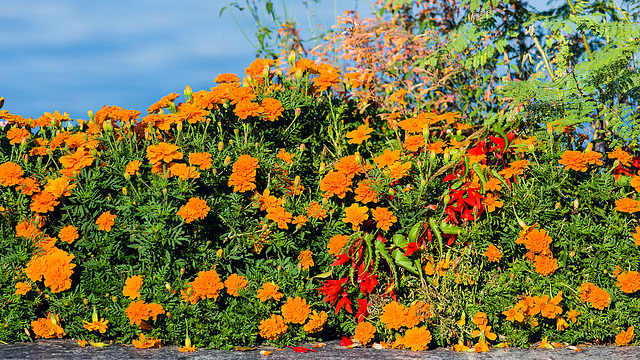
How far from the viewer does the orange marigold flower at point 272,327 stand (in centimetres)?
300

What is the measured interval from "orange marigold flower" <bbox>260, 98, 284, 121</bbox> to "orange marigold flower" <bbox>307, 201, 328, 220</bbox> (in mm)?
597

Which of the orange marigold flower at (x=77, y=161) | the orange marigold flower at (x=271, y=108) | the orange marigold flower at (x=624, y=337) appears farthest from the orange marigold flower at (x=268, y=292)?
the orange marigold flower at (x=624, y=337)

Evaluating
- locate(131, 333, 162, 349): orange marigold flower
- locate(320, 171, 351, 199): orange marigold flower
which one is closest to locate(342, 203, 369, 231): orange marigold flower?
locate(320, 171, 351, 199): orange marigold flower

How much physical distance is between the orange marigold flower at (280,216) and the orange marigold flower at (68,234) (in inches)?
46.8

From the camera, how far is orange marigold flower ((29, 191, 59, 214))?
10.4ft

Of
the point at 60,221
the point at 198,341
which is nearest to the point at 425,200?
the point at 198,341

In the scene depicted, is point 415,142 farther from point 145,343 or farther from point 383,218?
point 145,343

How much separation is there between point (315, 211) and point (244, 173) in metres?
0.48

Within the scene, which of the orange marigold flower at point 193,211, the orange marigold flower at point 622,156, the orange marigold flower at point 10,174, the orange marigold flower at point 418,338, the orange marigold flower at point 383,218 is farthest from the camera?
the orange marigold flower at point 622,156

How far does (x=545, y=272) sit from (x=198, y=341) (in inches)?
79.9

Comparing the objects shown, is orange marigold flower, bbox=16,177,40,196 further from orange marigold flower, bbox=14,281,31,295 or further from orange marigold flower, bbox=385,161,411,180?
orange marigold flower, bbox=385,161,411,180

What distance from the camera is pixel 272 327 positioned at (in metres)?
2.99

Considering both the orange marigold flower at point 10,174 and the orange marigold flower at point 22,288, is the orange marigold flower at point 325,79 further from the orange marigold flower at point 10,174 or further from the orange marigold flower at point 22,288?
the orange marigold flower at point 22,288

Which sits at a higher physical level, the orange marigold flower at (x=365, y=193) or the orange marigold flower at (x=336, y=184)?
the orange marigold flower at (x=336, y=184)
